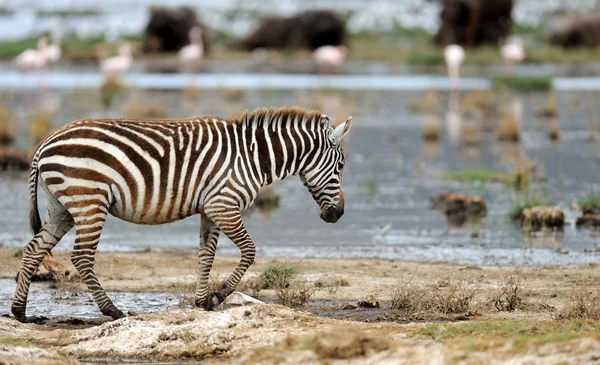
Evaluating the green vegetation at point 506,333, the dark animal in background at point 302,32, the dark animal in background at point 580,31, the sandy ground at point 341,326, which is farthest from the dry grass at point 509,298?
the dark animal in background at point 580,31

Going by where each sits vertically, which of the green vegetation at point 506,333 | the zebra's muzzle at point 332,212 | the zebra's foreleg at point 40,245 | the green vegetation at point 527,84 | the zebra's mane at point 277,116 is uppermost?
the green vegetation at point 527,84

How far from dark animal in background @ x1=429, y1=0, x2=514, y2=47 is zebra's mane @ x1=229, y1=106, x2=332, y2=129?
3984 centimetres

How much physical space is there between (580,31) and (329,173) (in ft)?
142

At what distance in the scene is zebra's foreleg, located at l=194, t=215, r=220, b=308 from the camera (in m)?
10.2

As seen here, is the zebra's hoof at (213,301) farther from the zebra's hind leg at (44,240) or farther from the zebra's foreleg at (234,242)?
the zebra's hind leg at (44,240)

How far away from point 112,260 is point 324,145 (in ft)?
10.9

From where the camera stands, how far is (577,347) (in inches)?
294

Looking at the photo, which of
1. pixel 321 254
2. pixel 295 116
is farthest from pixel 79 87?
pixel 295 116

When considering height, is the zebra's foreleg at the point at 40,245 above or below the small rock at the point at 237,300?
above

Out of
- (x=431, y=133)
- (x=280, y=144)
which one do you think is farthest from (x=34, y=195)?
(x=431, y=133)

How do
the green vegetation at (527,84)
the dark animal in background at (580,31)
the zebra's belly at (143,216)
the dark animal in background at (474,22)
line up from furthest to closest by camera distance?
1. the dark animal in background at (580,31)
2. the dark animal in background at (474,22)
3. the green vegetation at (527,84)
4. the zebra's belly at (143,216)

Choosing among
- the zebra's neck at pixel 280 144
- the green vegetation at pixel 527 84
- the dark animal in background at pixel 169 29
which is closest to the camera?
the zebra's neck at pixel 280 144

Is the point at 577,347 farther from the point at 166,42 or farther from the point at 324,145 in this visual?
the point at 166,42

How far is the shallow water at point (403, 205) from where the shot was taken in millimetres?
13562
